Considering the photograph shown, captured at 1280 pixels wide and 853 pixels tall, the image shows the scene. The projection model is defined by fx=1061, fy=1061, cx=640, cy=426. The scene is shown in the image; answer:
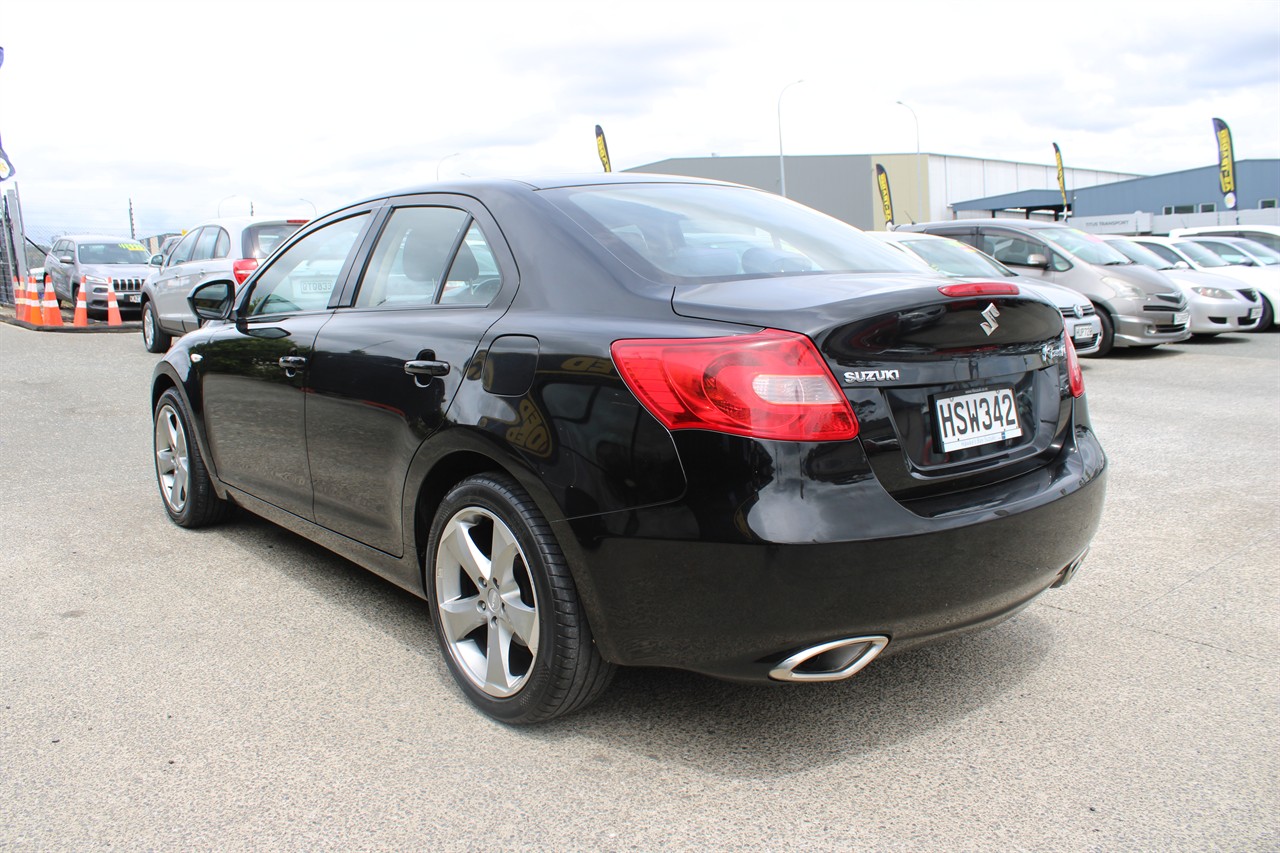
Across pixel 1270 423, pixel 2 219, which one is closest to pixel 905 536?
pixel 1270 423

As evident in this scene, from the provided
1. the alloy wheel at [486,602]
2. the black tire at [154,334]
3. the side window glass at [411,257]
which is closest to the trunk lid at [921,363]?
the alloy wheel at [486,602]

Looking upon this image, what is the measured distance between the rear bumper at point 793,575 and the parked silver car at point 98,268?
17.7 metres

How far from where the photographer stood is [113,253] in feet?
65.3

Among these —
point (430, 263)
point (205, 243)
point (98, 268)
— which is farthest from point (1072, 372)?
point (98, 268)

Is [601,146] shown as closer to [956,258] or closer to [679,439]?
[956,258]

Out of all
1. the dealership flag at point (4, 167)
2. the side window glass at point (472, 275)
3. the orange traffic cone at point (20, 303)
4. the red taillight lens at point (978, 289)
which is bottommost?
the red taillight lens at point (978, 289)

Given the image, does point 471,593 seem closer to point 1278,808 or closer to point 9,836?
point 9,836

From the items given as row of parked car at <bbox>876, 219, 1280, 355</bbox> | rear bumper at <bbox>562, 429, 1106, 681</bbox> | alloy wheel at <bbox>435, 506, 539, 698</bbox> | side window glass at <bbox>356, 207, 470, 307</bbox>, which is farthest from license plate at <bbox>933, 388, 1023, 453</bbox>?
row of parked car at <bbox>876, 219, 1280, 355</bbox>

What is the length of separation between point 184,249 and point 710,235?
11.9m

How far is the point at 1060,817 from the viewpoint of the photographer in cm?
244

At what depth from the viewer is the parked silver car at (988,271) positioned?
1055cm

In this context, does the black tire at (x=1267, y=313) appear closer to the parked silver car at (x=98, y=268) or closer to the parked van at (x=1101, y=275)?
the parked van at (x=1101, y=275)

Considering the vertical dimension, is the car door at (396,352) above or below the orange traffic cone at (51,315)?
below

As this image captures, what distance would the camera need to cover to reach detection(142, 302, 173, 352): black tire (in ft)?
43.6
